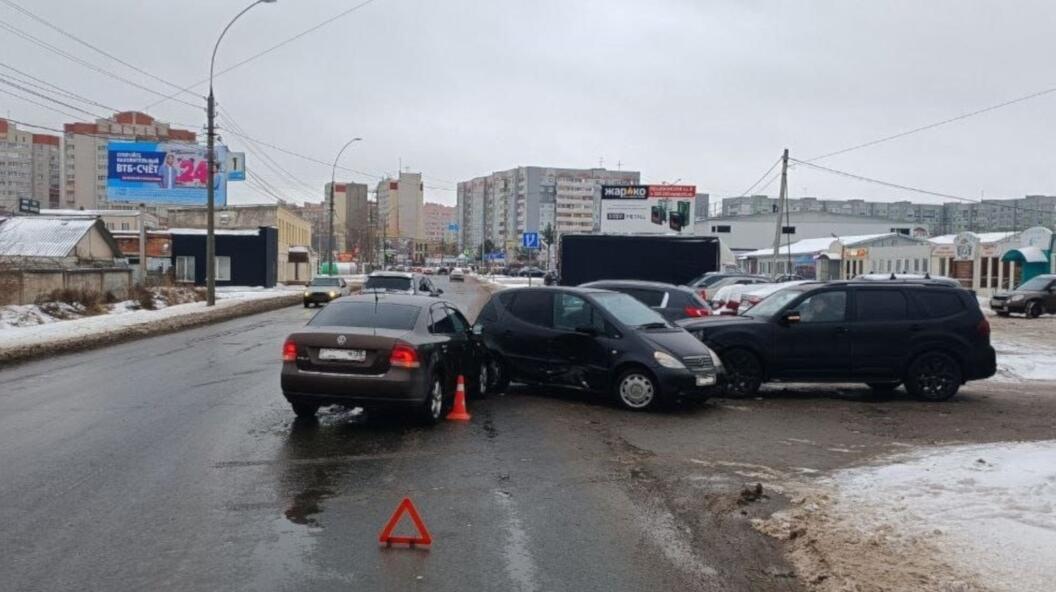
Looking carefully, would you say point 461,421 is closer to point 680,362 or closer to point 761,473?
point 680,362

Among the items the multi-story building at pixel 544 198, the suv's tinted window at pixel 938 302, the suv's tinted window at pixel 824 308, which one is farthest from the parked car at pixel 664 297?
the multi-story building at pixel 544 198

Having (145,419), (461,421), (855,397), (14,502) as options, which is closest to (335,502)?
(14,502)

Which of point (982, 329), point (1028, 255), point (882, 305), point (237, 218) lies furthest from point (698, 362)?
point (237, 218)

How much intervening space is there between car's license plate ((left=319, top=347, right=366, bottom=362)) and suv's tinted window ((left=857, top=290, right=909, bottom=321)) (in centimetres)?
745

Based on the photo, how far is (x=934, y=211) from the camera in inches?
5433

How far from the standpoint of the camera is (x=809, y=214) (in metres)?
103

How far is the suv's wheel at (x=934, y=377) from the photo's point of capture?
40.9 feet

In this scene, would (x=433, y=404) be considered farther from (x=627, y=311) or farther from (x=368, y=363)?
(x=627, y=311)

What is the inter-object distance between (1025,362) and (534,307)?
1116 centimetres

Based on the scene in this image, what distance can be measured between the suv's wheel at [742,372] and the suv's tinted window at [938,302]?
8.28ft

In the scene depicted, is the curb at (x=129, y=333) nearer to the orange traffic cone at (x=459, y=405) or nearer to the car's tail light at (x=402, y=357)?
the orange traffic cone at (x=459, y=405)

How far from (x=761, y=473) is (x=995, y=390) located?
325 inches

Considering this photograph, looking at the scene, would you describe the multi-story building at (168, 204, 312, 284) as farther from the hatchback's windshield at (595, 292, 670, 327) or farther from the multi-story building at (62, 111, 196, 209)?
the hatchback's windshield at (595, 292, 670, 327)

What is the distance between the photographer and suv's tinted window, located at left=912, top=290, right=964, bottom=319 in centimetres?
1260
